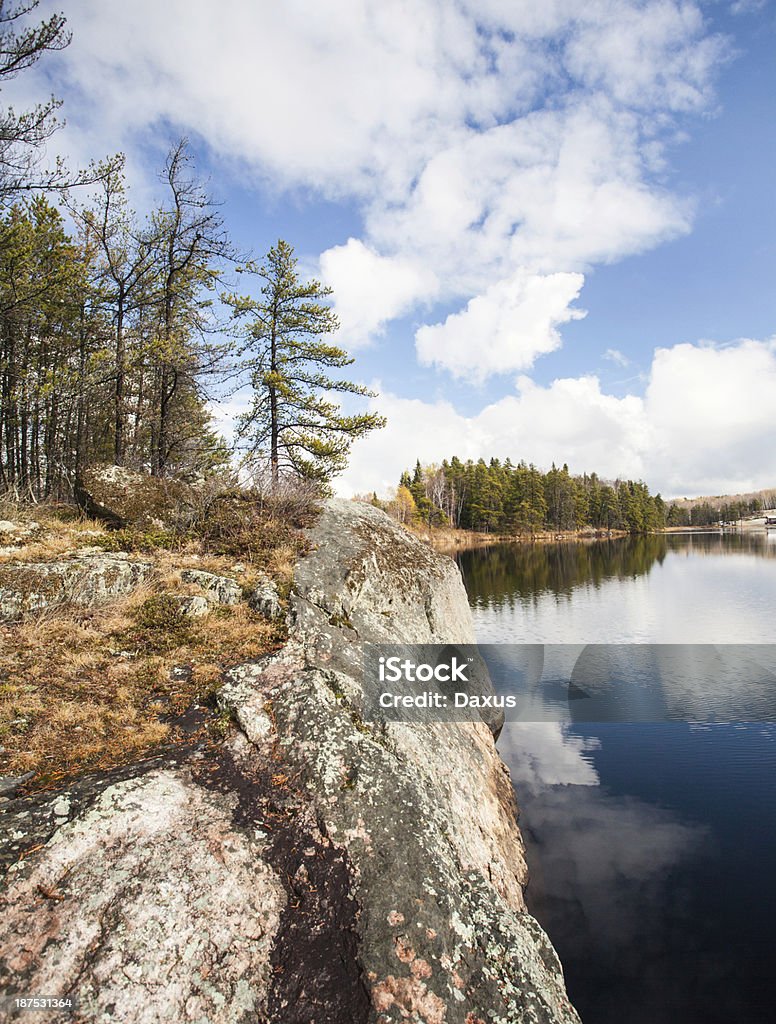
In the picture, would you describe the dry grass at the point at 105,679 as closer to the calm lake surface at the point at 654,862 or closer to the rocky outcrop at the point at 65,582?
the rocky outcrop at the point at 65,582

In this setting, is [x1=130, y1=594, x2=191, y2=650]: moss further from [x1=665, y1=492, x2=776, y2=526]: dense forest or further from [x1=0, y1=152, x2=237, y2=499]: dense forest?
[x1=665, y1=492, x2=776, y2=526]: dense forest

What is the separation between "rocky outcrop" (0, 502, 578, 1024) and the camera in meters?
2.84

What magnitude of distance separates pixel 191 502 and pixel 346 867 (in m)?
8.50

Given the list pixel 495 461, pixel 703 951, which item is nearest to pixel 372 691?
pixel 703 951

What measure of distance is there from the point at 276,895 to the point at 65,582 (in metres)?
5.87

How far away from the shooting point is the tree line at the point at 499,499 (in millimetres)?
79438

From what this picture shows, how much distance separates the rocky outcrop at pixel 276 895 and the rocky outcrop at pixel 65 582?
362cm

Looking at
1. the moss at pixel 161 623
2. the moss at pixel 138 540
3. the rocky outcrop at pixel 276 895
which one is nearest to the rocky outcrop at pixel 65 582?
the moss at pixel 161 623

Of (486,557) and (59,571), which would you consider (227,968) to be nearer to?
(59,571)

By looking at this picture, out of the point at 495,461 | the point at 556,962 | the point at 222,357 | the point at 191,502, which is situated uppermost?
the point at 495,461

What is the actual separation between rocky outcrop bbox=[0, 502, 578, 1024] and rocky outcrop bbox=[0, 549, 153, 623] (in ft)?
11.9

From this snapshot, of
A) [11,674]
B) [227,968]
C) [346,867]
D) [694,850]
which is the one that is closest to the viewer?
[227,968]

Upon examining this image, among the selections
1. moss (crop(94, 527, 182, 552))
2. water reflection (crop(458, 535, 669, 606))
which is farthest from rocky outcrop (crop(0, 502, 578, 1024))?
water reflection (crop(458, 535, 669, 606))

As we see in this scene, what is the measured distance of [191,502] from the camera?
10625 millimetres
